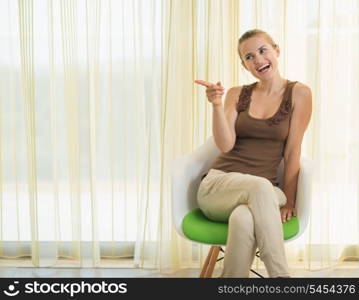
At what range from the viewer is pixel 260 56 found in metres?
2.50

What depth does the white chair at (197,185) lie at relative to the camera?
2.44 metres

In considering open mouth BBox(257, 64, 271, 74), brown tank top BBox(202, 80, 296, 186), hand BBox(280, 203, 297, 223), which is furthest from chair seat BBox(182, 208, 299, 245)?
open mouth BBox(257, 64, 271, 74)

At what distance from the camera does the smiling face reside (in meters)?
2.50

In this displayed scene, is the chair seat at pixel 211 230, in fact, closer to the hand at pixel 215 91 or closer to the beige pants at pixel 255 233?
the beige pants at pixel 255 233

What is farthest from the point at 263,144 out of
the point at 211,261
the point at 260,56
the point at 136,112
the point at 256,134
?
the point at 136,112

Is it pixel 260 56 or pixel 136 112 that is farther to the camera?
pixel 136 112

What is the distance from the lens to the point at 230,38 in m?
2.97

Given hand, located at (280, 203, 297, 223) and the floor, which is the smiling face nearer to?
hand, located at (280, 203, 297, 223)

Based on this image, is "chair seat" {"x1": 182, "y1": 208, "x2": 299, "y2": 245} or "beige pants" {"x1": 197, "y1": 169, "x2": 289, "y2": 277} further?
"chair seat" {"x1": 182, "y1": 208, "x2": 299, "y2": 245}

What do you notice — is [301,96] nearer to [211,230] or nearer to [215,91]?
[215,91]

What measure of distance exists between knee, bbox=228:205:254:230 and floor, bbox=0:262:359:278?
0.90 meters

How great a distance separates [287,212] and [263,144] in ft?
0.99

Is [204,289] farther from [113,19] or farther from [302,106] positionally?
[113,19]

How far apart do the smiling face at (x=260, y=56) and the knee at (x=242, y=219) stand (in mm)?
629
